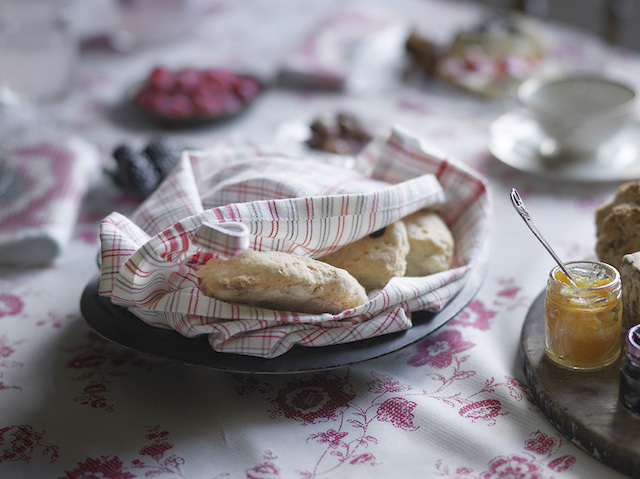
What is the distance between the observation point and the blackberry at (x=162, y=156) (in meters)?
1.17

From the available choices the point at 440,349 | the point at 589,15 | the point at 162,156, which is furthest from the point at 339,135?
the point at 589,15

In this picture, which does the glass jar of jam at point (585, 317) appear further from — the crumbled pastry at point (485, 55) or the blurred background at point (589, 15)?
the blurred background at point (589, 15)

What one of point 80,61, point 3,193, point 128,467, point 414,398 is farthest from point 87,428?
point 80,61

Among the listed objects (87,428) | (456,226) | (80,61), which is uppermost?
(456,226)

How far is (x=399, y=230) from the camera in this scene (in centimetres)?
86

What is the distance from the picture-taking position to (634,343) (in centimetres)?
69

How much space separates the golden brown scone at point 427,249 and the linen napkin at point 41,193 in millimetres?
544

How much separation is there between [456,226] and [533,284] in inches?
5.4

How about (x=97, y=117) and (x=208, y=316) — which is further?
(x=97, y=117)

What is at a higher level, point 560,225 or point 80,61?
point 560,225

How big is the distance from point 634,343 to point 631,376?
1.3 inches

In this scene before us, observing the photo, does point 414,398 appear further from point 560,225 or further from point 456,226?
point 560,225

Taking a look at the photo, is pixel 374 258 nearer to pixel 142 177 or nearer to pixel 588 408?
pixel 588 408

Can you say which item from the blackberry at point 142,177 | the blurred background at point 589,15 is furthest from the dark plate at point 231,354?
the blurred background at point 589,15
